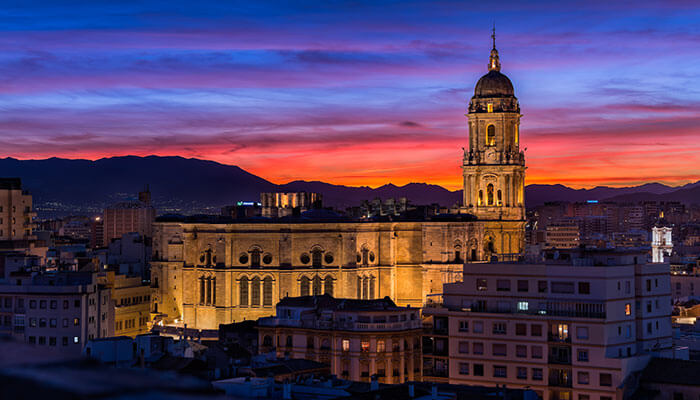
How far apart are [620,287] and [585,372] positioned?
14.4 ft

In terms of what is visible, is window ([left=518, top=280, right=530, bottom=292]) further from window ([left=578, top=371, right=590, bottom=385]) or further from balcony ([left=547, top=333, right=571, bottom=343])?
window ([left=578, top=371, right=590, bottom=385])

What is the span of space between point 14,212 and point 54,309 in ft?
142

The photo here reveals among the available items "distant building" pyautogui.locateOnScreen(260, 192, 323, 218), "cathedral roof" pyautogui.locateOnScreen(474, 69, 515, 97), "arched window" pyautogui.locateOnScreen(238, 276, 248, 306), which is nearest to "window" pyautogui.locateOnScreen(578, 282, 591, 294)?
"arched window" pyautogui.locateOnScreen(238, 276, 248, 306)

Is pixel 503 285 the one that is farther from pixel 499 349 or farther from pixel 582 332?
pixel 582 332

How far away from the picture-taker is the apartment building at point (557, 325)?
46188 millimetres

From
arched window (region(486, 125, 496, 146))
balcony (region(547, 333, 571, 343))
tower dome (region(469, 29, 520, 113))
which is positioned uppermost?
tower dome (region(469, 29, 520, 113))

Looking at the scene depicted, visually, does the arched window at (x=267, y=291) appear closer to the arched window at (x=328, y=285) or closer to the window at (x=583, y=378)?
the arched window at (x=328, y=285)

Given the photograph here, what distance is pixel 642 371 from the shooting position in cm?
4528

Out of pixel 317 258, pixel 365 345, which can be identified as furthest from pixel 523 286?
pixel 317 258

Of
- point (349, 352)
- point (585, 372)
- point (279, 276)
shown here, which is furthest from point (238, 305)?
point (585, 372)

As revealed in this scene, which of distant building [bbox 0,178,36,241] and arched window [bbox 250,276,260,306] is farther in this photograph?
distant building [bbox 0,178,36,241]

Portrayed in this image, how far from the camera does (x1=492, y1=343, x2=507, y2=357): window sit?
48812 millimetres

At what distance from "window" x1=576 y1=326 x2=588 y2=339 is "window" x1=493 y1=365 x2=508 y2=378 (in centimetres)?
389

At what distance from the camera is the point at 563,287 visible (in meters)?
48.5
